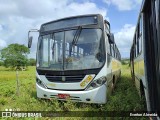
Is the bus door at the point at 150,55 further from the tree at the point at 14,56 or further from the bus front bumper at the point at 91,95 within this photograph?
the tree at the point at 14,56

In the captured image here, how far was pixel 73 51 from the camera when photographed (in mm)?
8992

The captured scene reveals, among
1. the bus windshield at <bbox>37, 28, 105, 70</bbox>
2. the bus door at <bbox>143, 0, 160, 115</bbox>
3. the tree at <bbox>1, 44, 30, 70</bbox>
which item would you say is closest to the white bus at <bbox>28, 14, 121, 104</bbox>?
the bus windshield at <bbox>37, 28, 105, 70</bbox>

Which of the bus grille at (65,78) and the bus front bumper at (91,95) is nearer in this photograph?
the bus front bumper at (91,95)

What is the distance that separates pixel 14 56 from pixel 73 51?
102535 mm

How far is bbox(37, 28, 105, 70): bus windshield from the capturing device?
8805mm

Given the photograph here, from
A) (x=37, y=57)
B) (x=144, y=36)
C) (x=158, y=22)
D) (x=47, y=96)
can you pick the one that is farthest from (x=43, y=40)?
(x=158, y=22)

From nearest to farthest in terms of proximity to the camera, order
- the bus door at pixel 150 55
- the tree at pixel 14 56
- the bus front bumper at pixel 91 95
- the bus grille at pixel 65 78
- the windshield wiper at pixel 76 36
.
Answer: the bus door at pixel 150 55 → the bus front bumper at pixel 91 95 → the bus grille at pixel 65 78 → the windshield wiper at pixel 76 36 → the tree at pixel 14 56

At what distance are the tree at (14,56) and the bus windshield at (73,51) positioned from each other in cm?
9123

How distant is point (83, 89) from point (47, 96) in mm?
1395

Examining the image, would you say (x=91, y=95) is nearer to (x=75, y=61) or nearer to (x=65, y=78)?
(x=65, y=78)

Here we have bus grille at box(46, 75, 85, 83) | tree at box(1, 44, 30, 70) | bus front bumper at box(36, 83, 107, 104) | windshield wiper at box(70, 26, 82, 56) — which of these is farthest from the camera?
tree at box(1, 44, 30, 70)

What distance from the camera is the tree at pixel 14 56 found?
101 meters

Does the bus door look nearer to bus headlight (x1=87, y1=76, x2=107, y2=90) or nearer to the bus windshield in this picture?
the bus windshield

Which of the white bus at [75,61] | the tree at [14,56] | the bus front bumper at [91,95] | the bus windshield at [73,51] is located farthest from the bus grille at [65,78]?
the tree at [14,56]
